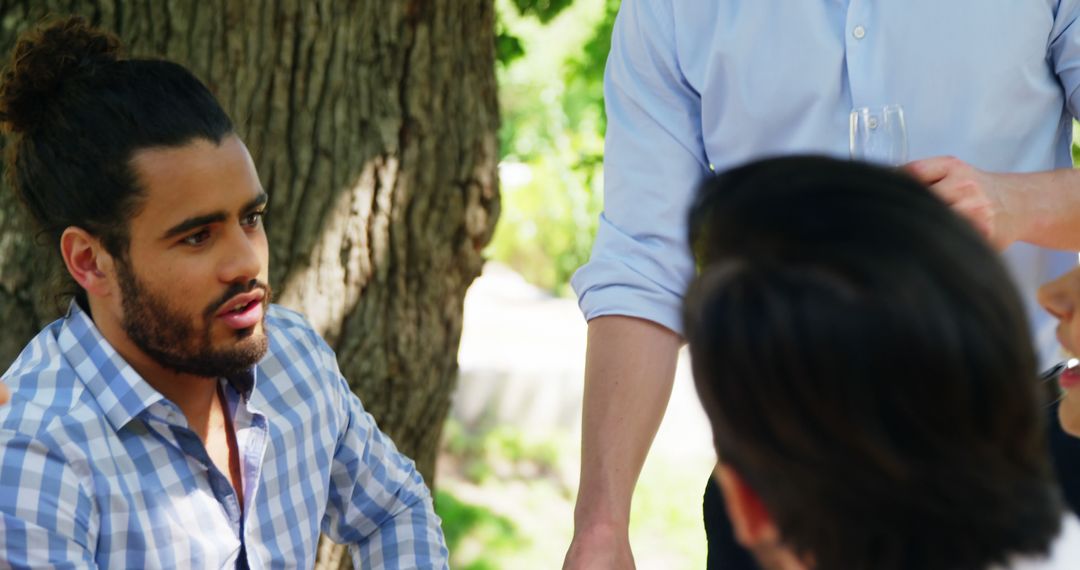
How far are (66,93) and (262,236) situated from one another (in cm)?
38

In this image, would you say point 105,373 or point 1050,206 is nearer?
point 1050,206

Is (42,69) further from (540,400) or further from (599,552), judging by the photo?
(540,400)

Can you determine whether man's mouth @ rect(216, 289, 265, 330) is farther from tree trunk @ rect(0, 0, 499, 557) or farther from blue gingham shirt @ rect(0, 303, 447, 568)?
tree trunk @ rect(0, 0, 499, 557)

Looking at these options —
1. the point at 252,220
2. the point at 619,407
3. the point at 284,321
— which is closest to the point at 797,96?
the point at 619,407

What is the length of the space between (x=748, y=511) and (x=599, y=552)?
32.9 inches

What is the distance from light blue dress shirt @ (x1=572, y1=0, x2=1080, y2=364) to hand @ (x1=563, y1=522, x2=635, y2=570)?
0.36 m

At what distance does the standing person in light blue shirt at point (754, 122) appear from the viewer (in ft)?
6.95

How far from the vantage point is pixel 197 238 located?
2.23 m

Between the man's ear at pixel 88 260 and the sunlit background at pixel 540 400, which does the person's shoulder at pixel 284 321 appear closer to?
the man's ear at pixel 88 260

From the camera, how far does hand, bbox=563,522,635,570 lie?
80.6 inches

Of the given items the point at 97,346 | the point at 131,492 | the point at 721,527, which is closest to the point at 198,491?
the point at 131,492

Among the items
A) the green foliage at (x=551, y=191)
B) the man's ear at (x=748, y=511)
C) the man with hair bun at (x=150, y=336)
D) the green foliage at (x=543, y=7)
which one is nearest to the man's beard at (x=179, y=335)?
the man with hair bun at (x=150, y=336)

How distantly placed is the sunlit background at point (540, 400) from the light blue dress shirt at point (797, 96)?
1.42m

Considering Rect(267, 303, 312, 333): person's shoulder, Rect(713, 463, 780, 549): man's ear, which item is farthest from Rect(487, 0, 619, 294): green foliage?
Rect(713, 463, 780, 549): man's ear
